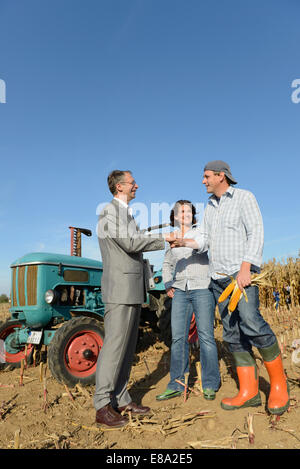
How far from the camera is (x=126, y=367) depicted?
283 cm

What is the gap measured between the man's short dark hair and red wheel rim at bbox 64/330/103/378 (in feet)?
6.80

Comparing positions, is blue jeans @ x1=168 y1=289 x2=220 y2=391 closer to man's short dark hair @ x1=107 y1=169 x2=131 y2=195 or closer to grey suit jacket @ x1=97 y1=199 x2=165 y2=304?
grey suit jacket @ x1=97 y1=199 x2=165 y2=304

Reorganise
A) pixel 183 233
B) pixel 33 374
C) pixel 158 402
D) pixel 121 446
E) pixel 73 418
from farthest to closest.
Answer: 1. pixel 33 374
2. pixel 183 233
3. pixel 158 402
4. pixel 73 418
5. pixel 121 446

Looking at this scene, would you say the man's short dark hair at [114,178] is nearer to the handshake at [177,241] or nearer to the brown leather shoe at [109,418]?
the handshake at [177,241]

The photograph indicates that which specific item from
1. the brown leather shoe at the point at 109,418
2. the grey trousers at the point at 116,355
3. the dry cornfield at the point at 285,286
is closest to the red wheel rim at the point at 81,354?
the grey trousers at the point at 116,355

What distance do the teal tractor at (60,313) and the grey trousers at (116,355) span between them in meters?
1.35

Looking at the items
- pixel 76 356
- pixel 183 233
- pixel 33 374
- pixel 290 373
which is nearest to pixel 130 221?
pixel 183 233

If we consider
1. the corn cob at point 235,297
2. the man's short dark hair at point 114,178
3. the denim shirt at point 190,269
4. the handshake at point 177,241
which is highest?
→ the man's short dark hair at point 114,178

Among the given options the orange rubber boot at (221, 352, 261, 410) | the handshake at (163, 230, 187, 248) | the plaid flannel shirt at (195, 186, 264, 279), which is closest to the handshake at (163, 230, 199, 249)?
the handshake at (163, 230, 187, 248)

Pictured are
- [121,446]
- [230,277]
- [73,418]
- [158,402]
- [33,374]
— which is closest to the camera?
[121,446]

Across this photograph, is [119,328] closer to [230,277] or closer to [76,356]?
[230,277]

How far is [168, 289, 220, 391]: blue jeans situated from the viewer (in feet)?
10.3

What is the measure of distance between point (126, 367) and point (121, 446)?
69 centimetres

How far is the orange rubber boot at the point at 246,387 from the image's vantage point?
8.82 feet
